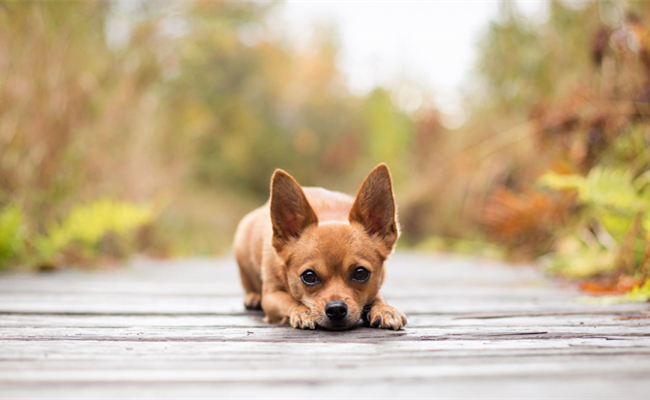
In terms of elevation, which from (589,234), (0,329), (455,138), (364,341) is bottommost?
(0,329)

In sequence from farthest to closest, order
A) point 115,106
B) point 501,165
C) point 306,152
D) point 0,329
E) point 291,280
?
point 306,152
point 501,165
point 115,106
point 291,280
point 0,329

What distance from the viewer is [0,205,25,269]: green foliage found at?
4848 millimetres

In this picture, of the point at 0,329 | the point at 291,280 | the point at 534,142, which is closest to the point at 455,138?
the point at 534,142

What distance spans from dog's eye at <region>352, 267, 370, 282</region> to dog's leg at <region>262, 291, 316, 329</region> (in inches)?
11.9

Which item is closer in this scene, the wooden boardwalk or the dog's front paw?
the wooden boardwalk

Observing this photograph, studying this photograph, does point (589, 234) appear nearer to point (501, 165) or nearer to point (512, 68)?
point (501, 165)

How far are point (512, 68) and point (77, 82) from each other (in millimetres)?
6743

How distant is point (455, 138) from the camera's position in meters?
13.4

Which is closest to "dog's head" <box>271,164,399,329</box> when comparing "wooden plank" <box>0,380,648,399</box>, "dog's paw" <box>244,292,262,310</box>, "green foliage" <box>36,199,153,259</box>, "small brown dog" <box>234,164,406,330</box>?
"small brown dog" <box>234,164,406,330</box>

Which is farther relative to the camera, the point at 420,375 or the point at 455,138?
the point at 455,138

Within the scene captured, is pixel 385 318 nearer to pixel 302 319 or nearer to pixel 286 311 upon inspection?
pixel 302 319

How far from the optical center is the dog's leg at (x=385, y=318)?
248cm

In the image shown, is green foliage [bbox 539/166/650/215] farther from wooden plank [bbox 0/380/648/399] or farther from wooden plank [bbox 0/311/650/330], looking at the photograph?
wooden plank [bbox 0/380/648/399]

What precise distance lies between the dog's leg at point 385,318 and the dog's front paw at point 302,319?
31cm
